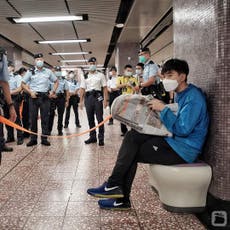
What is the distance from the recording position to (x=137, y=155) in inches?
87.7

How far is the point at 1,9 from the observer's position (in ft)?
21.4

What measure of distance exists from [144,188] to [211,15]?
1.64 metres

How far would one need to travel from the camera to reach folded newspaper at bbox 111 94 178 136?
217cm

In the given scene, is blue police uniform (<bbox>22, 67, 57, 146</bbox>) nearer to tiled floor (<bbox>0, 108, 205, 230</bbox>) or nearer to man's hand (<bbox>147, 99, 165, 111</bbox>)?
tiled floor (<bbox>0, 108, 205, 230</bbox>)

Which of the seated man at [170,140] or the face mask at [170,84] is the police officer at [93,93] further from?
the face mask at [170,84]

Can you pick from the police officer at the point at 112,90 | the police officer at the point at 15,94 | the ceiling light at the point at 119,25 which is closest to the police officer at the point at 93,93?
the police officer at the point at 15,94

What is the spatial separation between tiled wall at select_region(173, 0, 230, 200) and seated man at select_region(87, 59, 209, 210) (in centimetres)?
9

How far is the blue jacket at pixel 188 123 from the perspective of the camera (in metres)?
1.98

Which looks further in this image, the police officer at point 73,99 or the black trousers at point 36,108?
the police officer at point 73,99

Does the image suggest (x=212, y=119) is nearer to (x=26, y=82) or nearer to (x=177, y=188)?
(x=177, y=188)

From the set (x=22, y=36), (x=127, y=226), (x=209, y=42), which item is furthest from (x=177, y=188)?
(x=22, y=36)

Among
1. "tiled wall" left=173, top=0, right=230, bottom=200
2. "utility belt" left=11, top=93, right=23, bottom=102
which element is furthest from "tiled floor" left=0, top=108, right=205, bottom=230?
"utility belt" left=11, top=93, right=23, bottom=102

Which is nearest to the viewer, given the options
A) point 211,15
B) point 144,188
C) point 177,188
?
point 211,15

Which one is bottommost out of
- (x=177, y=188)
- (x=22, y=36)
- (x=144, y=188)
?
(x=144, y=188)
